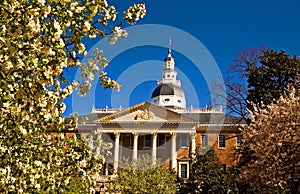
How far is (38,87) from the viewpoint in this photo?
5.11m

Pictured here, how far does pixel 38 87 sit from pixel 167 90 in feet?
255

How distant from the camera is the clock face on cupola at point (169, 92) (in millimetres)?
80625

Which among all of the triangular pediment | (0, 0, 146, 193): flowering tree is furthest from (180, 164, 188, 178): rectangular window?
(0, 0, 146, 193): flowering tree

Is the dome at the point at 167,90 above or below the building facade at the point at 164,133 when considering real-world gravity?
above

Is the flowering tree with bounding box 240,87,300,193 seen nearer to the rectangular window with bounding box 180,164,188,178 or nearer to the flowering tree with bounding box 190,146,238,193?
the flowering tree with bounding box 190,146,238,193

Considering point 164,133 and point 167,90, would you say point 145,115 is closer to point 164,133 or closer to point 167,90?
point 164,133

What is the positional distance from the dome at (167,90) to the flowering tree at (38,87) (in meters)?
75.3

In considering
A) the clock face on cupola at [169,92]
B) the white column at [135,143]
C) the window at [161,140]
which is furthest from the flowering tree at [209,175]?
the clock face on cupola at [169,92]

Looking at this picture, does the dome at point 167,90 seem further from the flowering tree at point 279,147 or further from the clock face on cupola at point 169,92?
the flowering tree at point 279,147

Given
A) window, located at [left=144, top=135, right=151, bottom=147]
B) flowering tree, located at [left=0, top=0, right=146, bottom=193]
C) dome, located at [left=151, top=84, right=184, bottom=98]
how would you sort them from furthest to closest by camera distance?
dome, located at [left=151, top=84, right=184, bottom=98] → window, located at [left=144, top=135, right=151, bottom=147] → flowering tree, located at [left=0, top=0, right=146, bottom=193]

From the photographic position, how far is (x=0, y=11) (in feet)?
17.7

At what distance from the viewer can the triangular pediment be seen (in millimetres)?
51750

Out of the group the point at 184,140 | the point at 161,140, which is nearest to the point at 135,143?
the point at 161,140

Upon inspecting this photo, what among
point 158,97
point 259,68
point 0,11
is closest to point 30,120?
point 0,11
